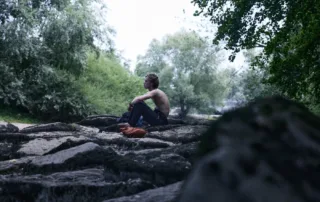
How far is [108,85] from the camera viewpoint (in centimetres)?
3089

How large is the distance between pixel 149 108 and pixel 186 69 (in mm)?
44204

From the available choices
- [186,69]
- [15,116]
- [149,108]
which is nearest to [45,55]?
[15,116]

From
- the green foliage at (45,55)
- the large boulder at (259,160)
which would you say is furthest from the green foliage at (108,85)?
the large boulder at (259,160)

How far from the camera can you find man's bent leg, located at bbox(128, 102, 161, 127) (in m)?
8.89

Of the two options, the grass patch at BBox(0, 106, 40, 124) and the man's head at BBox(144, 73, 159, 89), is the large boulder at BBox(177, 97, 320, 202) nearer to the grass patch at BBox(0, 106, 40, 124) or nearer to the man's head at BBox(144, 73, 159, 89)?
the man's head at BBox(144, 73, 159, 89)

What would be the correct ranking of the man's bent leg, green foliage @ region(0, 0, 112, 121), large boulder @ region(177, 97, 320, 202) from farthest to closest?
green foliage @ region(0, 0, 112, 121) < the man's bent leg < large boulder @ region(177, 97, 320, 202)

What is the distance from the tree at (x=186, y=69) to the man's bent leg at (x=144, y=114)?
41.5 m

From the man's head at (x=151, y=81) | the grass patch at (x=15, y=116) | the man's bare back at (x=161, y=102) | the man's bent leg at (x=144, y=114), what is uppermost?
the man's head at (x=151, y=81)

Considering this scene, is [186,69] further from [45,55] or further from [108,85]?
[45,55]

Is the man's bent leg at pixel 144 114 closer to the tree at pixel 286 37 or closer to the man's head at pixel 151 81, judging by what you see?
the man's head at pixel 151 81

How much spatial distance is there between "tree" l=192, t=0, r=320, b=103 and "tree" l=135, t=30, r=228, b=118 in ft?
125

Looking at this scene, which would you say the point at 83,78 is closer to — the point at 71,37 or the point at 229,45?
the point at 71,37

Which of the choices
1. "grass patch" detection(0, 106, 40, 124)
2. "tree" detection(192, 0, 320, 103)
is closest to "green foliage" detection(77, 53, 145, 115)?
"grass patch" detection(0, 106, 40, 124)

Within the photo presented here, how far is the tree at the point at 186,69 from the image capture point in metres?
51.4
